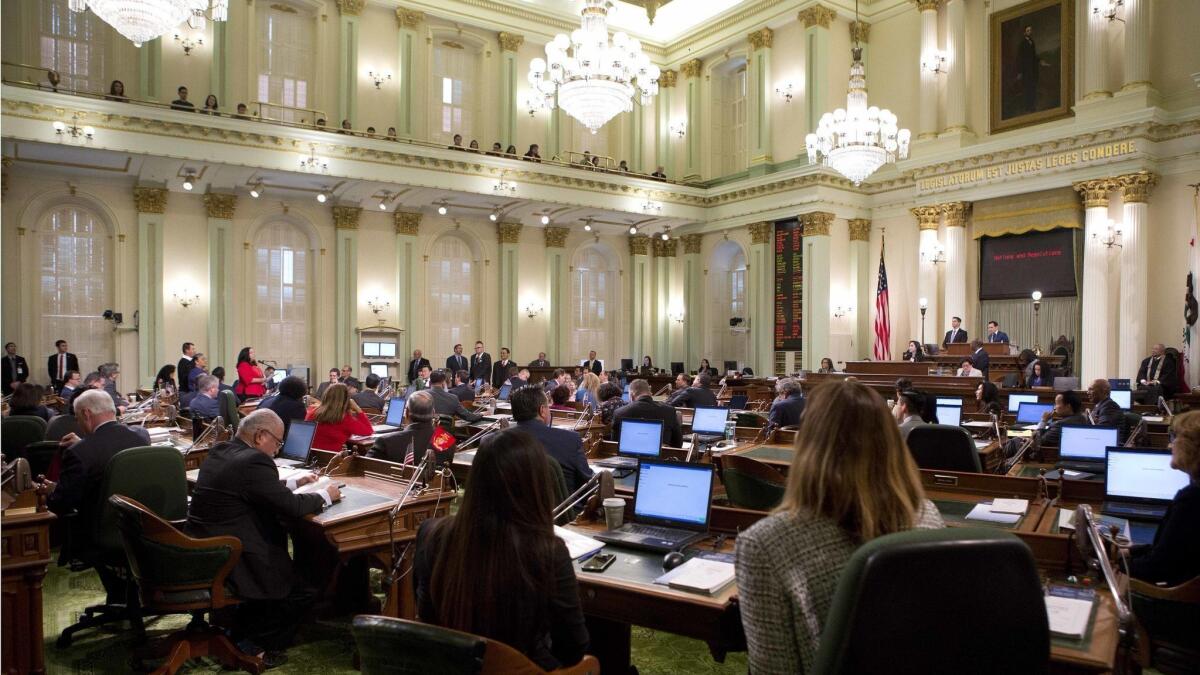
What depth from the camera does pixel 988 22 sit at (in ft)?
53.7

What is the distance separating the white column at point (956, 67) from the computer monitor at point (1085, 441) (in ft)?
40.7

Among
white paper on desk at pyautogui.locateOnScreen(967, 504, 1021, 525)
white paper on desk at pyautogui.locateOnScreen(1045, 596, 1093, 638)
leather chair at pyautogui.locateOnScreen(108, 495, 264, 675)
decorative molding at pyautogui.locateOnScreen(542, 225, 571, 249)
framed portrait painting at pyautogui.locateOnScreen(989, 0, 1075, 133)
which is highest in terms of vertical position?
framed portrait painting at pyautogui.locateOnScreen(989, 0, 1075, 133)

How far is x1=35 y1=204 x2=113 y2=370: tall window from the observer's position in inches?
556

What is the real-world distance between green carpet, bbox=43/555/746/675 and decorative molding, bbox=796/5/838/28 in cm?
1654

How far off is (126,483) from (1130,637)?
4.62m

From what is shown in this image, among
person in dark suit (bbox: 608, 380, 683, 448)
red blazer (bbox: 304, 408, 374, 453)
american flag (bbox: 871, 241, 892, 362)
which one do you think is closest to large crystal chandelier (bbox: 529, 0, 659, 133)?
person in dark suit (bbox: 608, 380, 683, 448)

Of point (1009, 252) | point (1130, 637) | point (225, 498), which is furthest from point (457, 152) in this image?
point (1130, 637)

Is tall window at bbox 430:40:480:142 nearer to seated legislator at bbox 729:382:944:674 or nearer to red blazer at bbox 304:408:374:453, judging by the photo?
red blazer at bbox 304:408:374:453

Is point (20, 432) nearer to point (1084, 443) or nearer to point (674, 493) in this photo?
point (674, 493)

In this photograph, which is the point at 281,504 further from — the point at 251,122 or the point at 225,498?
the point at 251,122

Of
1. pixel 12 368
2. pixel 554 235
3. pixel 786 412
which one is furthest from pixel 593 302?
pixel 786 412

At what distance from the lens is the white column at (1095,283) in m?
13.9

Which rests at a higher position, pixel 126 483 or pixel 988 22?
pixel 988 22

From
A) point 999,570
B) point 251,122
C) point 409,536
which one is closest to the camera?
point 999,570
